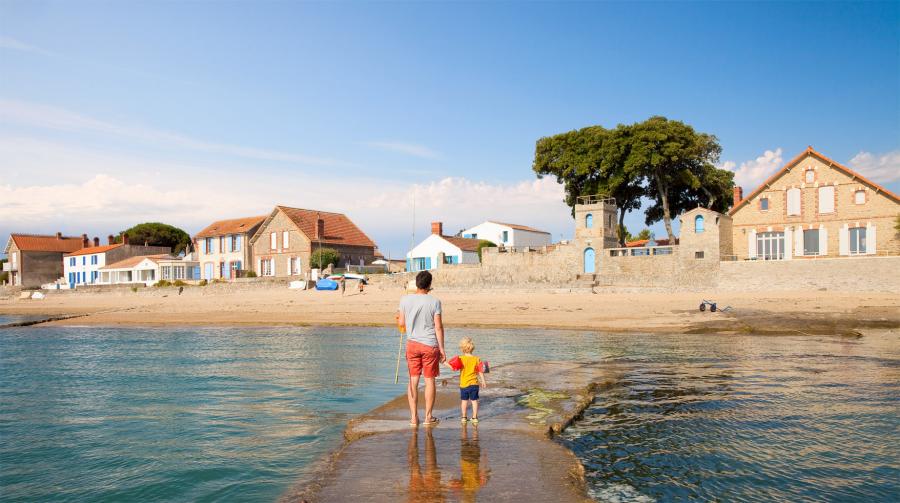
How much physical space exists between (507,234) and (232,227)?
28779 millimetres

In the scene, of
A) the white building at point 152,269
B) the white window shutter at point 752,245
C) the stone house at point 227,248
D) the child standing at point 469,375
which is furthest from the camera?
the white building at point 152,269

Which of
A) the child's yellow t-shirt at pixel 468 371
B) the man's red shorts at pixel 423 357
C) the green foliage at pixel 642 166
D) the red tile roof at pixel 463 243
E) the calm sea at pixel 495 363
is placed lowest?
the calm sea at pixel 495 363

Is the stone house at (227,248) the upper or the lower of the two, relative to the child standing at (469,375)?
upper

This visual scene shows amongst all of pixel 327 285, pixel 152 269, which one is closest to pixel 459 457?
pixel 327 285

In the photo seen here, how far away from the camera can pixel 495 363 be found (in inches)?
629

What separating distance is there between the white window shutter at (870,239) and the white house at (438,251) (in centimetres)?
3106

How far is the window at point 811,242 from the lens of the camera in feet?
123

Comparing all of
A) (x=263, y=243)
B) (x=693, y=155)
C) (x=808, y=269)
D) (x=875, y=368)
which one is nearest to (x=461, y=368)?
(x=875, y=368)

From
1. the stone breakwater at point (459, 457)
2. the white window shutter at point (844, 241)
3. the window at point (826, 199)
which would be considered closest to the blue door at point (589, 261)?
the window at point (826, 199)

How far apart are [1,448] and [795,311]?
91.6ft

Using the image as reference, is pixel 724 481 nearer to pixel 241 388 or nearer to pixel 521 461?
pixel 521 461

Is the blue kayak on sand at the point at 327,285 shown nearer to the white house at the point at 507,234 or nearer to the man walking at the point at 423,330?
the white house at the point at 507,234

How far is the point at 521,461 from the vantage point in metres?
6.80

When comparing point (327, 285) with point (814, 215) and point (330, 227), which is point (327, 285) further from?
point (814, 215)
